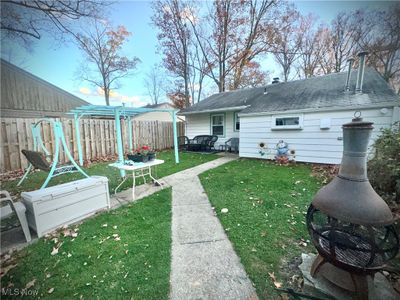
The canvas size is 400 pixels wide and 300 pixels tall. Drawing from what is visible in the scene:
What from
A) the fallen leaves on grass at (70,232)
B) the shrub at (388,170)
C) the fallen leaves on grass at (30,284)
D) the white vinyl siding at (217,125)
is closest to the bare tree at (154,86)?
the white vinyl siding at (217,125)

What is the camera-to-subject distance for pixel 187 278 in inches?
77.4

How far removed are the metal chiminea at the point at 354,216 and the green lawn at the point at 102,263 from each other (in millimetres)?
1621

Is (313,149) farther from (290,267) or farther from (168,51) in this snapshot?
(168,51)

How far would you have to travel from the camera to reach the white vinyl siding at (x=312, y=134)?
19.8 ft

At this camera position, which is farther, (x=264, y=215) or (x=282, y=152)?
(x=282, y=152)

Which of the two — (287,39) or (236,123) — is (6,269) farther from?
(287,39)

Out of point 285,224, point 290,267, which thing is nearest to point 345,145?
point 290,267

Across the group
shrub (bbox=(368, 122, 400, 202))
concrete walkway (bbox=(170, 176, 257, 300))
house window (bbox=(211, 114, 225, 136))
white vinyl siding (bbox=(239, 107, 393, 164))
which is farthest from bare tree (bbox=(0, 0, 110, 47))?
house window (bbox=(211, 114, 225, 136))

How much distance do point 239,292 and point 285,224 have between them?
153cm

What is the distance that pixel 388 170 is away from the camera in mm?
3064

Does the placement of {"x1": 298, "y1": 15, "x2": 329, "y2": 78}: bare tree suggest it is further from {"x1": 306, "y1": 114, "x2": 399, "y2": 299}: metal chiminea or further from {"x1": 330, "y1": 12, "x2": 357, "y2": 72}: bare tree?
{"x1": 306, "y1": 114, "x2": 399, "y2": 299}: metal chiminea

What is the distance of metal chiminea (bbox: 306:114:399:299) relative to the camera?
5.03 feet

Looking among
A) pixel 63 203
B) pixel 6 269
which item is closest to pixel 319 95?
pixel 63 203

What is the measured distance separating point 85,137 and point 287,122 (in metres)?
8.60
